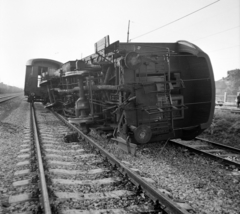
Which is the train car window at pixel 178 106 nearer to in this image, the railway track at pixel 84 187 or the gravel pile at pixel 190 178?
the gravel pile at pixel 190 178

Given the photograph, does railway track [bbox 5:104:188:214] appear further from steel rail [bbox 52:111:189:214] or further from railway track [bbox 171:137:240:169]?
railway track [bbox 171:137:240:169]

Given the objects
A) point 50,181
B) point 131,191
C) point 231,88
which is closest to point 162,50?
point 131,191

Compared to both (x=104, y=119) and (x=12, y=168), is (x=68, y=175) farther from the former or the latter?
(x=104, y=119)

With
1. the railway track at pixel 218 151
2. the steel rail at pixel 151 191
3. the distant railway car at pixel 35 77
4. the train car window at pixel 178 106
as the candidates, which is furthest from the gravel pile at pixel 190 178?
the distant railway car at pixel 35 77

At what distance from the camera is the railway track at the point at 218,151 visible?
477cm

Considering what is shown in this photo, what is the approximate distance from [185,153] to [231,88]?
31.5 meters

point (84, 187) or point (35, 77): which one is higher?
point (35, 77)

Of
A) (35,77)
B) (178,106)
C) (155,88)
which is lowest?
(178,106)

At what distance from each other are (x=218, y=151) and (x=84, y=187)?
387 cm

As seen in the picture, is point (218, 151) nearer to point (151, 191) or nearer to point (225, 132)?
point (225, 132)

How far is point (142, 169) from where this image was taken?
4.29m

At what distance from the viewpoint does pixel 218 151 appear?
5.80m

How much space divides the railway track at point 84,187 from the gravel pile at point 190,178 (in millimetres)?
374

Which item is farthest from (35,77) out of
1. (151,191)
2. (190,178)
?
(151,191)
